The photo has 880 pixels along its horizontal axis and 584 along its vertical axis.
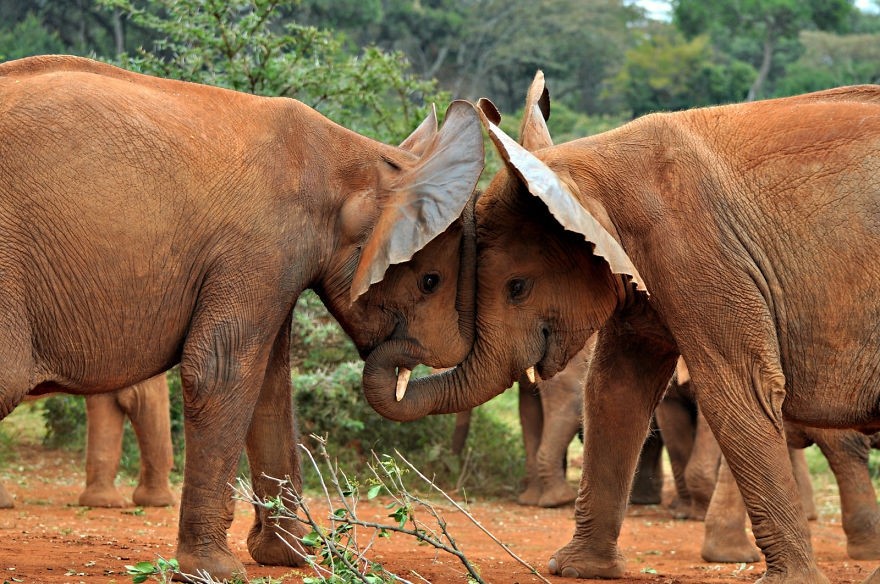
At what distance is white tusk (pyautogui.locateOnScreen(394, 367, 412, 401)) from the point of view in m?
6.76

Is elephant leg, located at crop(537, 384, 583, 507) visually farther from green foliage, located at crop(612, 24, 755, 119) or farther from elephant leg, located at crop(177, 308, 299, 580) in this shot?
green foliage, located at crop(612, 24, 755, 119)

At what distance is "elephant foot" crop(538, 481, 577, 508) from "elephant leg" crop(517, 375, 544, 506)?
0.14 metres

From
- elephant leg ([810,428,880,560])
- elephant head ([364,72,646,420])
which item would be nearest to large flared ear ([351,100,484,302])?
elephant head ([364,72,646,420])

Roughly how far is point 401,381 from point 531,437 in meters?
6.08

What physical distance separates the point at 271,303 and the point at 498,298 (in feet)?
3.78

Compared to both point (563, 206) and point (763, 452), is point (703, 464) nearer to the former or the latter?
point (763, 452)

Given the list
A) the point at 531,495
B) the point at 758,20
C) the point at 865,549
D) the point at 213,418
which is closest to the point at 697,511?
the point at 531,495

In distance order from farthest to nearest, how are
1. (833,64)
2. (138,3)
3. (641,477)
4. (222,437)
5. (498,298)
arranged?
(833,64) < (138,3) < (641,477) < (498,298) < (222,437)

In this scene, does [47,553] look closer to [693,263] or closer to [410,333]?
[410,333]

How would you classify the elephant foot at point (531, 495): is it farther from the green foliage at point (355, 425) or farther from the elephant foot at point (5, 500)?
the elephant foot at point (5, 500)

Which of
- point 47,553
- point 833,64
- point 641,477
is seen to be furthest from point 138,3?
point 833,64

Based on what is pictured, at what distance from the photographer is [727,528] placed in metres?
8.55

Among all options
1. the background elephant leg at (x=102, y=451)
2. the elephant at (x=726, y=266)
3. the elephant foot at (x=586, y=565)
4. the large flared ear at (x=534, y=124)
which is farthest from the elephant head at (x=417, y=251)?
the background elephant leg at (x=102, y=451)

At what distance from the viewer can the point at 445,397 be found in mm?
6879
